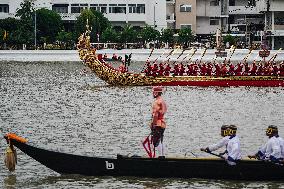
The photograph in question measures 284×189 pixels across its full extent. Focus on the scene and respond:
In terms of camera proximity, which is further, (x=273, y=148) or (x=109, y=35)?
(x=109, y=35)

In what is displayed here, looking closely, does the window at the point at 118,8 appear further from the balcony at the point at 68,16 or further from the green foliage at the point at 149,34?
the green foliage at the point at 149,34

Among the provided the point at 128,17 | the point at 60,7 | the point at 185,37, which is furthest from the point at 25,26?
the point at 185,37

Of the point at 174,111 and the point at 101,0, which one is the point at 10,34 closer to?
the point at 101,0

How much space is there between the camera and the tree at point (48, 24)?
7125 centimetres

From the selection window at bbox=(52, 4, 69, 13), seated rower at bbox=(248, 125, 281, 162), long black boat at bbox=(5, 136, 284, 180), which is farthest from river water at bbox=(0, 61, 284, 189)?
window at bbox=(52, 4, 69, 13)

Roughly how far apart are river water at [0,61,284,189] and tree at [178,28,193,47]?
2764 cm

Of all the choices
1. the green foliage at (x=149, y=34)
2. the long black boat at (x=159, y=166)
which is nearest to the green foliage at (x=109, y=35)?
the green foliage at (x=149, y=34)

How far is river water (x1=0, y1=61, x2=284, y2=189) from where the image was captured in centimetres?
1675

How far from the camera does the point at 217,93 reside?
3631 cm

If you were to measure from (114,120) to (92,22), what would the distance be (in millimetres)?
45112

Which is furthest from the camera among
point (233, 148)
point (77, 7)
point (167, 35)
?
point (77, 7)

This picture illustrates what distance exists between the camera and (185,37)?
7194cm

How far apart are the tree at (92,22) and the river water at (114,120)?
25.8m

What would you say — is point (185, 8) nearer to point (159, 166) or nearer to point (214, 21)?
point (214, 21)
